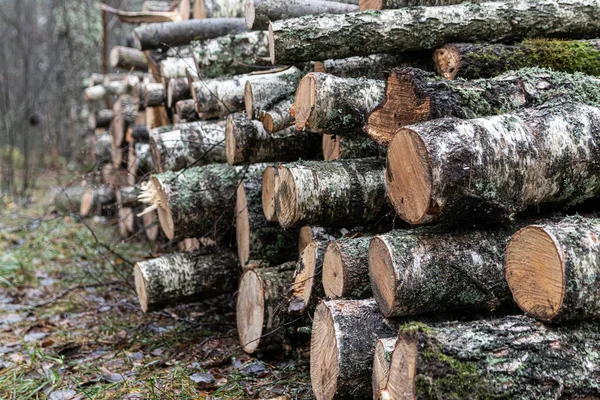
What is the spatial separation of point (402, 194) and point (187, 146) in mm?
2368

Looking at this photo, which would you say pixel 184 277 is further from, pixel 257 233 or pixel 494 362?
pixel 494 362

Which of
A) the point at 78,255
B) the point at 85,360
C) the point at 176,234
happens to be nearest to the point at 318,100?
the point at 176,234

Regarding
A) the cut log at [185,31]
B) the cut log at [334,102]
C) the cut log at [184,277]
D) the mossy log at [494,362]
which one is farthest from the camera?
the cut log at [185,31]

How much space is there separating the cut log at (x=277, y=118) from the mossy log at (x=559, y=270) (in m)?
1.57

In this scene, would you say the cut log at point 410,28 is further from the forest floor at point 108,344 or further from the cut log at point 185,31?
the cut log at point 185,31

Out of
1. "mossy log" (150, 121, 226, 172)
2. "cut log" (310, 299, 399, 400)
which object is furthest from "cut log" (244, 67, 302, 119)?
"cut log" (310, 299, 399, 400)

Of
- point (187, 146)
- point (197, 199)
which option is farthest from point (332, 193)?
point (187, 146)

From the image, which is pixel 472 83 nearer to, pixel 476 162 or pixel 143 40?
pixel 476 162

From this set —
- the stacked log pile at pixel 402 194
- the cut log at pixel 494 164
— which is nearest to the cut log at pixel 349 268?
the stacked log pile at pixel 402 194

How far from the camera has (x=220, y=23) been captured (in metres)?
4.87

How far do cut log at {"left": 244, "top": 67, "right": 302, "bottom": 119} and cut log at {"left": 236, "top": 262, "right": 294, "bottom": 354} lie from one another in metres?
0.91

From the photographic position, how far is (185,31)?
16.3 ft

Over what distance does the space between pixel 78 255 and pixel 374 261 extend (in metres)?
4.05

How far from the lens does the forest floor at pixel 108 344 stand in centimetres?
306
